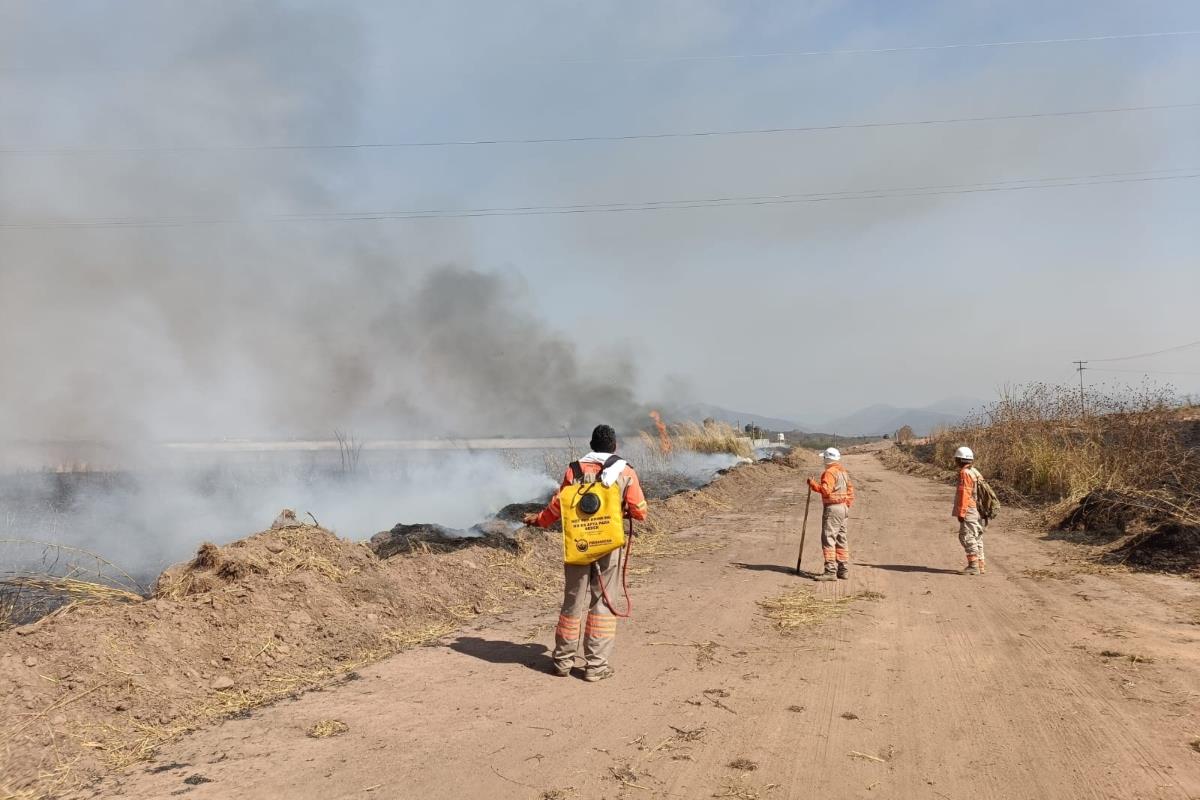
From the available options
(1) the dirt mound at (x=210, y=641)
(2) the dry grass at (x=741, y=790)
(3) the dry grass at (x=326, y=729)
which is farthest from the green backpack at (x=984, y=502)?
(3) the dry grass at (x=326, y=729)

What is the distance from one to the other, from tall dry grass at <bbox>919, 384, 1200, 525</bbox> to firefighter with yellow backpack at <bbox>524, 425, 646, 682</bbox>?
9.21 m

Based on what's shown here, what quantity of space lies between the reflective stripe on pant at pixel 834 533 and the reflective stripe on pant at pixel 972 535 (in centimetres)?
173

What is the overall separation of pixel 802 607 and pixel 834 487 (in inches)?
86.5

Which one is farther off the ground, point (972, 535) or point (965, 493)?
point (965, 493)

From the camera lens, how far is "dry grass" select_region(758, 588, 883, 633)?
24.7 ft

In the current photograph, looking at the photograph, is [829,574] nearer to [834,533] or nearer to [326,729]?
[834,533]

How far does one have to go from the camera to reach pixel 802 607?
26.7 feet

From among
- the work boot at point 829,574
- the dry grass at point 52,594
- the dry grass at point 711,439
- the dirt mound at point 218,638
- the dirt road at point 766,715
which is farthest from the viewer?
the dry grass at point 711,439

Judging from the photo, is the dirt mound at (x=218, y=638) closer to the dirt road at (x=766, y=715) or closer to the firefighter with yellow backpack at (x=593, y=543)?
the dirt road at (x=766, y=715)

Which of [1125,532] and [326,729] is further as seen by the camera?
[1125,532]

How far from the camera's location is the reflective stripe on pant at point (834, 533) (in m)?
9.68

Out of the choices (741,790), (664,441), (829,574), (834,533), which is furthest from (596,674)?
(664,441)

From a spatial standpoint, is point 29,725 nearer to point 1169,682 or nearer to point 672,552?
point 1169,682

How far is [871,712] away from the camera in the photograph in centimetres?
500
